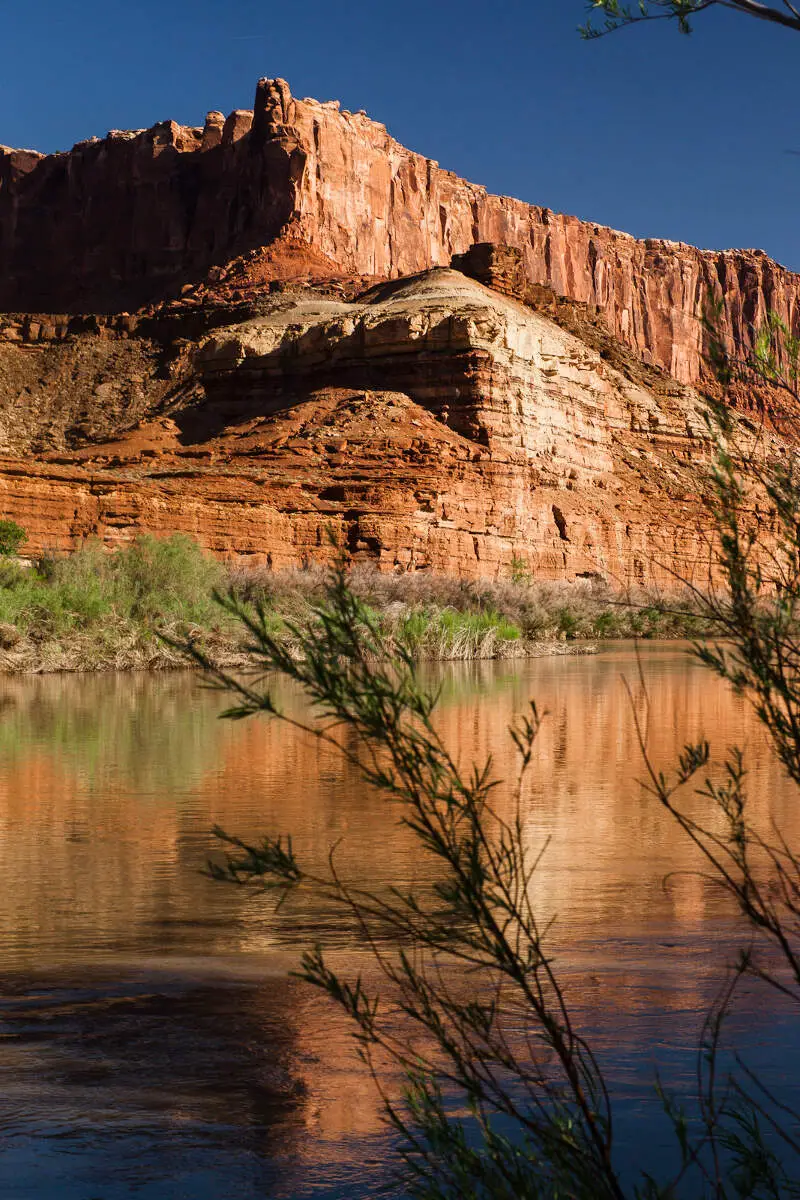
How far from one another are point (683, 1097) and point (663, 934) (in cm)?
163

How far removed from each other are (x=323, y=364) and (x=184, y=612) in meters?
38.4

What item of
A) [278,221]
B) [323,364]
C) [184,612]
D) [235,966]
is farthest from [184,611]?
[278,221]

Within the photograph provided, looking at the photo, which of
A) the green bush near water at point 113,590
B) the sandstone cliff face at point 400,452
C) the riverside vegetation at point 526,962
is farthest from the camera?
the sandstone cliff face at point 400,452

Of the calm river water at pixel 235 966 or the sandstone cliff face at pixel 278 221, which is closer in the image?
the calm river water at pixel 235 966

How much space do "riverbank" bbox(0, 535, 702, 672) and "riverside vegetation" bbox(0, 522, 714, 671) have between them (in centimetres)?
3

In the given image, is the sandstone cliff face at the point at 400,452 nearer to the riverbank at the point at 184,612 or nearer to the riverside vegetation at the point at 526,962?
the riverbank at the point at 184,612

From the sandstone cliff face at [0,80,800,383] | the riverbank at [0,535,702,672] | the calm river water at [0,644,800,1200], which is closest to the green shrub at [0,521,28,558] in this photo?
the riverbank at [0,535,702,672]

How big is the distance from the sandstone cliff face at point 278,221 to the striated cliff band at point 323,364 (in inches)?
9.7

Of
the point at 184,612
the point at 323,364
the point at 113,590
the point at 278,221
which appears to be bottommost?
the point at 184,612

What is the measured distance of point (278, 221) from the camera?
92.3 m

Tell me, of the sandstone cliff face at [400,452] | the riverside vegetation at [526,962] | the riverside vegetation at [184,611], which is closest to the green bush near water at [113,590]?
the riverside vegetation at [184,611]

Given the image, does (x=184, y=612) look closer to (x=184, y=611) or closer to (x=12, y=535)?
(x=184, y=611)

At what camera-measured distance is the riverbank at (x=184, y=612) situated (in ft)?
66.6

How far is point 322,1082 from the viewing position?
3156mm
